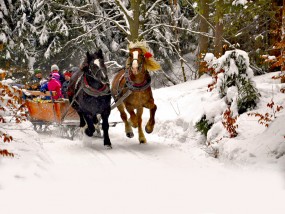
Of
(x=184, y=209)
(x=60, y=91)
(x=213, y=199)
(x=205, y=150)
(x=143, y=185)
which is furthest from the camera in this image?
(x=60, y=91)

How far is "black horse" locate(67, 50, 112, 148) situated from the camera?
28.4ft

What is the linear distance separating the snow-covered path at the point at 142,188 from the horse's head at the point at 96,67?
1.78 m

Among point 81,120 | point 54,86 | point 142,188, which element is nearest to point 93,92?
point 81,120

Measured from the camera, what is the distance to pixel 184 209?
4.63 metres

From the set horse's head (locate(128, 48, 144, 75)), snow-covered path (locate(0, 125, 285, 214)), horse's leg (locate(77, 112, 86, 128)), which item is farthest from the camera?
horse's leg (locate(77, 112, 86, 128))

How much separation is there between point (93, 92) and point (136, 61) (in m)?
1.13

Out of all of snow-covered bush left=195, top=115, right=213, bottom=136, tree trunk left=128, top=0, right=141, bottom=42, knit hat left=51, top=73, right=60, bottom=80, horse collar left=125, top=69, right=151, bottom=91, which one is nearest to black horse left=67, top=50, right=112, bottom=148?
horse collar left=125, top=69, right=151, bottom=91

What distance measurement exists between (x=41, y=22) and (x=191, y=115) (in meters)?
15.4

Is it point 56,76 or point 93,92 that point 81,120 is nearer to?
point 93,92

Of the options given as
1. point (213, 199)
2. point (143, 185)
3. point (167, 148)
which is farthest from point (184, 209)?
point (167, 148)

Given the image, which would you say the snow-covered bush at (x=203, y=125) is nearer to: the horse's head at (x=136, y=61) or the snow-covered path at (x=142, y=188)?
the snow-covered path at (x=142, y=188)

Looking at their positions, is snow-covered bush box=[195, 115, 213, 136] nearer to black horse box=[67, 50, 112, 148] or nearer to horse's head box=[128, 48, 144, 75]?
horse's head box=[128, 48, 144, 75]

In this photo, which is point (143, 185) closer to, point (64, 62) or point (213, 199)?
point (213, 199)

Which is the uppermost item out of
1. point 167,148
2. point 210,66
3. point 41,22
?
point 41,22
